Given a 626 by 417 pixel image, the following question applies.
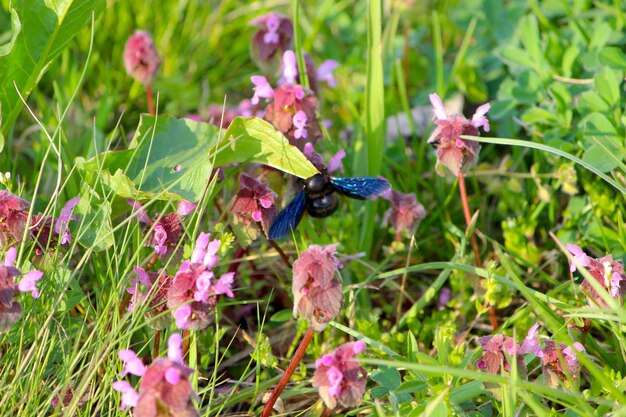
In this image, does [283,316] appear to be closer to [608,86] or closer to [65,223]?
[65,223]

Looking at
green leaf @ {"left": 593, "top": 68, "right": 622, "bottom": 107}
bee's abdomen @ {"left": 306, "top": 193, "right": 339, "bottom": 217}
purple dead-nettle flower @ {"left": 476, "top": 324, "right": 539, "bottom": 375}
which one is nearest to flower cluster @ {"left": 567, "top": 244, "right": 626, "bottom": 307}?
purple dead-nettle flower @ {"left": 476, "top": 324, "right": 539, "bottom": 375}

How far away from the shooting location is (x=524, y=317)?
229 cm

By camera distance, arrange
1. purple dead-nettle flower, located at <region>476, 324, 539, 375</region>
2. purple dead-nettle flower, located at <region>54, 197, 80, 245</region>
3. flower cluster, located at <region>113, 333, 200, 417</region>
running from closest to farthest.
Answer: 1. flower cluster, located at <region>113, 333, 200, 417</region>
2. purple dead-nettle flower, located at <region>476, 324, 539, 375</region>
3. purple dead-nettle flower, located at <region>54, 197, 80, 245</region>

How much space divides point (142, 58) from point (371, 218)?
1.06 meters

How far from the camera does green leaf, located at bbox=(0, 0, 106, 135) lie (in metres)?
2.41

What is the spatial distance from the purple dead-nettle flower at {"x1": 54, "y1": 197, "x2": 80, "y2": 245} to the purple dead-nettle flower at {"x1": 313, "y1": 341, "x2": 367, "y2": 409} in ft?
2.41

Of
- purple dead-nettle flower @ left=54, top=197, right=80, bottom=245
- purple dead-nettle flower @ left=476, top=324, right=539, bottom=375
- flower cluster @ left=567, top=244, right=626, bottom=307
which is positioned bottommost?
purple dead-nettle flower @ left=476, top=324, right=539, bottom=375

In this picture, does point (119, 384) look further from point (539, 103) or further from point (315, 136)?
point (539, 103)

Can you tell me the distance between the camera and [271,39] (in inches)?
111

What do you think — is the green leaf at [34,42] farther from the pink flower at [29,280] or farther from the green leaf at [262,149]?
the pink flower at [29,280]

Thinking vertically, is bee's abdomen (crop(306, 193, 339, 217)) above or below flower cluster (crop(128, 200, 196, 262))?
below

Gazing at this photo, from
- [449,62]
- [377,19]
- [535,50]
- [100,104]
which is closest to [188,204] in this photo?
[377,19]

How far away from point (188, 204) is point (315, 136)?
48 cm

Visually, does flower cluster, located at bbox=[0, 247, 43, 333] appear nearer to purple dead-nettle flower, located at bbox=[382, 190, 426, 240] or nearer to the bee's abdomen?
the bee's abdomen
